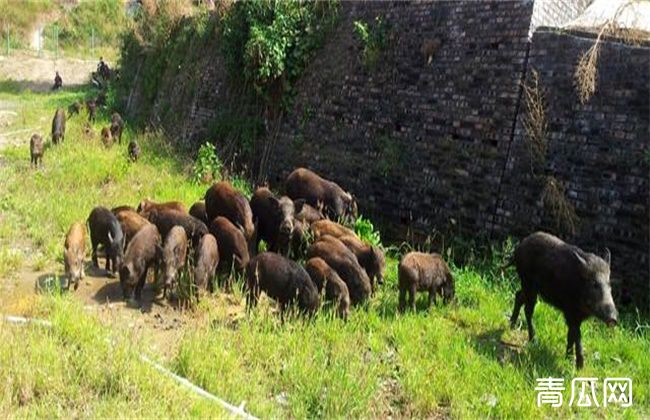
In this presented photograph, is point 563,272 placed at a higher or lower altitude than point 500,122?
lower

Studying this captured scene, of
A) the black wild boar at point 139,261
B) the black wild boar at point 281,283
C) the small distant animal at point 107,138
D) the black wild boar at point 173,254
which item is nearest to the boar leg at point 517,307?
the black wild boar at point 281,283

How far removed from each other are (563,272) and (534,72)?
365 cm

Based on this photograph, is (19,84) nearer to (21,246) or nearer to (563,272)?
(21,246)

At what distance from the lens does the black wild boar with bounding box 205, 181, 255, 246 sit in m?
8.53

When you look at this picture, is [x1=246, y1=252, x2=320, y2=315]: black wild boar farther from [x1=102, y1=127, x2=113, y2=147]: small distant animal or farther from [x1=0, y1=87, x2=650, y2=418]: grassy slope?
[x1=102, y1=127, x2=113, y2=147]: small distant animal

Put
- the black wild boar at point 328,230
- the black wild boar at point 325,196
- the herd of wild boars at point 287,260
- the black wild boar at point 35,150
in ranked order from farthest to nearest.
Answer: the black wild boar at point 35,150 < the black wild boar at point 325,196 < the black wild boar at point 328,230 < the herd of wild boars at point 287,260

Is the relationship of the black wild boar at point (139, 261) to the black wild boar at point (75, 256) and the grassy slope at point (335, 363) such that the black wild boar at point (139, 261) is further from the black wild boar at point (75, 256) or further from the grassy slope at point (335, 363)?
the grassy slope at point (335, 363)

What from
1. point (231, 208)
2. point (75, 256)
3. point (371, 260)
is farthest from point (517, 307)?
point (75, 256)

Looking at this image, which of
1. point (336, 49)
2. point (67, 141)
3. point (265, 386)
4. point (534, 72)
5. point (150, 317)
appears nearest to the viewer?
point (265, 386)

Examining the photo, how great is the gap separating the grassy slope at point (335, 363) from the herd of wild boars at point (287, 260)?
317mm

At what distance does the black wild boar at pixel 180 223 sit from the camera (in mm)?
8008

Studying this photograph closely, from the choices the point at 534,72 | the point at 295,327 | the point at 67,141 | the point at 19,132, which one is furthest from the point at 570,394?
the point at 19,132

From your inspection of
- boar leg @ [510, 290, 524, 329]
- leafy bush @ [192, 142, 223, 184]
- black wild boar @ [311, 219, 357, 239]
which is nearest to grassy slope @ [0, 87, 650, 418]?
boar leg @ [510, 290, 524, 329]

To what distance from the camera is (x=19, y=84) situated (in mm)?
32469
